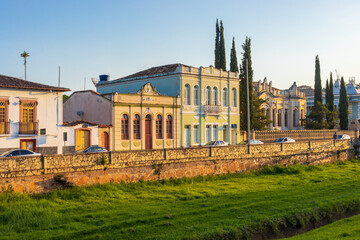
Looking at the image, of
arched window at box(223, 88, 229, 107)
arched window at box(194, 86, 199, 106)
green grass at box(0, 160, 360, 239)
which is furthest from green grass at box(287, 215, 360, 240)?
arched window at box(223, 88, 229, 107)

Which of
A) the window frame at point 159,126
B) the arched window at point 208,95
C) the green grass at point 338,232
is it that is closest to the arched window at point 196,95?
the arched window at point 208,95

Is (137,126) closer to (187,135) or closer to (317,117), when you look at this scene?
(187,135)

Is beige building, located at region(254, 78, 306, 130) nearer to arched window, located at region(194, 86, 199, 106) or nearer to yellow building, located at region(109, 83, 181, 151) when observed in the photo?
arched window, located at region(194, 86, 199, 106)

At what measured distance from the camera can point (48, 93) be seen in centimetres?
3184

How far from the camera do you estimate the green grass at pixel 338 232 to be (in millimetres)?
15625

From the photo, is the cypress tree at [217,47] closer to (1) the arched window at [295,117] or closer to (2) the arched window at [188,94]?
(2) the arched window at [188,94]

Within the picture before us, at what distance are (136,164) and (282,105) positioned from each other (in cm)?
4171

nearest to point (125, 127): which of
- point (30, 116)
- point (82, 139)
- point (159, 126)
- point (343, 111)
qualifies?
point (159, 126)

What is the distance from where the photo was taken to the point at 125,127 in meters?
37.8

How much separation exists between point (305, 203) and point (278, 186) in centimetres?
592

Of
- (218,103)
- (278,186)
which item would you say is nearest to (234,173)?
(278,186)

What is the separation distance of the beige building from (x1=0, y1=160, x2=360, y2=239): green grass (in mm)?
31944

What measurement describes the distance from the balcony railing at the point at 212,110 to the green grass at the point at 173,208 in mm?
16029

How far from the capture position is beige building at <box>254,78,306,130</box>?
60.3 meters
